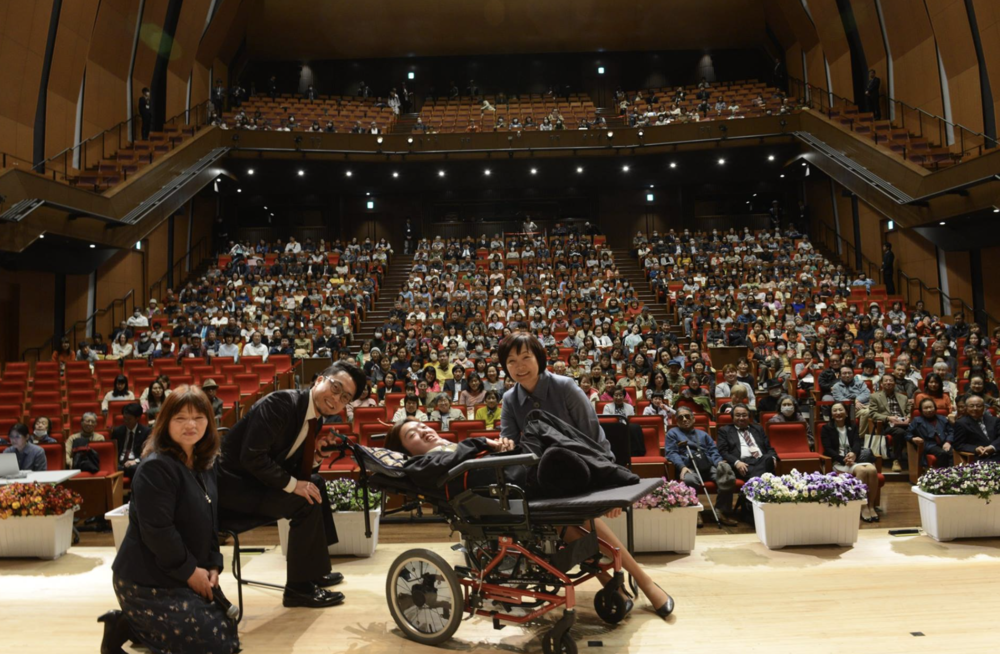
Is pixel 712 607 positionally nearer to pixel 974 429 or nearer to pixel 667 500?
pixel 667 500

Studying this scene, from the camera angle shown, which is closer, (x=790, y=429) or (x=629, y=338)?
(x=790, y=429)

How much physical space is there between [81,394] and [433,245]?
941 cm

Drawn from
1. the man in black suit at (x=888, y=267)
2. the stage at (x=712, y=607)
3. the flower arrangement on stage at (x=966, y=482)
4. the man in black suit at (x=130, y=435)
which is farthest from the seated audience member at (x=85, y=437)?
the man in black suit at (x=888, y=267)

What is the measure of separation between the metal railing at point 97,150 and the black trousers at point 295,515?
1065 cm

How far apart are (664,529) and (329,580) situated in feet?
6.12

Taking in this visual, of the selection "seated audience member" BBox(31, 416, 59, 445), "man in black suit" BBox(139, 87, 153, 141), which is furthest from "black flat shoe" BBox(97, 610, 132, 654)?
"man in black suit" BBox(139, 87, 153, 141)

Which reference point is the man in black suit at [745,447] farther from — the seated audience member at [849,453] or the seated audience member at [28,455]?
the seated audience member at [28,455]

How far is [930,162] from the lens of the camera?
12.4 meters

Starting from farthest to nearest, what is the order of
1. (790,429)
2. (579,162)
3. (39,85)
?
(579,162) < (39,85) < (790,429)

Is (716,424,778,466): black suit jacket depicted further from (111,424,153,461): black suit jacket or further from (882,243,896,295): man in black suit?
(882,243,896,295): man in black suit

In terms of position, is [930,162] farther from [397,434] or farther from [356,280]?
[397,434]

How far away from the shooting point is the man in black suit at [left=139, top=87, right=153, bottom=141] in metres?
15.1

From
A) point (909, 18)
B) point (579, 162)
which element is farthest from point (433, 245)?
point (909, 18)

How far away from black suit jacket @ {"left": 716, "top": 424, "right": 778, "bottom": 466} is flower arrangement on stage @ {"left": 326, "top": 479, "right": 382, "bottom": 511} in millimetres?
2627
